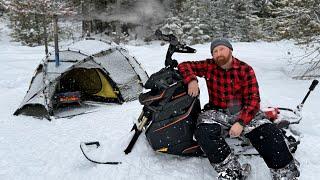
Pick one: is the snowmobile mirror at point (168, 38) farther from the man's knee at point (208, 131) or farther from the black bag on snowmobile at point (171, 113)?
the man's knee at point (208, 131)

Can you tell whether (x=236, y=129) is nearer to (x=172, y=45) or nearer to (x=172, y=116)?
(x=172, y=116)

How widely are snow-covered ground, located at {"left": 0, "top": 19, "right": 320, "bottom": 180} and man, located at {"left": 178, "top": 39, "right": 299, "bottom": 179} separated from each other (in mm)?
427

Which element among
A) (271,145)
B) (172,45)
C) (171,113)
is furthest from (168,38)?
(271,145)

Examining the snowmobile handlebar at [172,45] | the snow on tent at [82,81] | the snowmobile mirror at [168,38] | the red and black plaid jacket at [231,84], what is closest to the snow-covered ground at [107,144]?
the snow on tent at [82,81]

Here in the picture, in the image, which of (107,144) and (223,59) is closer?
(223,59)

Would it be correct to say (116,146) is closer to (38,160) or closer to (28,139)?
(38,160)

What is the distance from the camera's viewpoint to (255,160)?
14.4ft

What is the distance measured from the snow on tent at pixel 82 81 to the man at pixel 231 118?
4028 millimetres

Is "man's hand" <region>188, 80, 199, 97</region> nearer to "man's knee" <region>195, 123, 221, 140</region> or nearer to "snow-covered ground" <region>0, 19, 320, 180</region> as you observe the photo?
"man's knee" <region>195, 123, 221, 140</region>

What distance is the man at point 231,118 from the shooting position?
367 cm

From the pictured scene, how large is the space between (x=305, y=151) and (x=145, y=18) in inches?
1045

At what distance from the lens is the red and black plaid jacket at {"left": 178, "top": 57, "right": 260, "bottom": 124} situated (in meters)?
3.94

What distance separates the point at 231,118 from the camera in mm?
4066

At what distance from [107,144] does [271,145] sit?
2.23 metres
